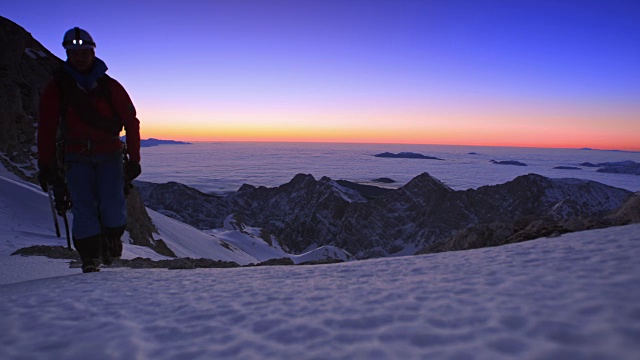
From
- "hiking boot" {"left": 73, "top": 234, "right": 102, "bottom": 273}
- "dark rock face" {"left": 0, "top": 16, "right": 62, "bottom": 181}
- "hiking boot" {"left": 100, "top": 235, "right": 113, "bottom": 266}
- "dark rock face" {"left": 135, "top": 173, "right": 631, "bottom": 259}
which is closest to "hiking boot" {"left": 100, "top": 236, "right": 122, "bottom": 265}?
"hiking boot" {"left": 100, "top": 235, "right": 113, "bottom": 266}

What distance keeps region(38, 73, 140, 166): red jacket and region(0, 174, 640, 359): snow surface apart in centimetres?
171

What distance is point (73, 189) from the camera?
15.7 feet

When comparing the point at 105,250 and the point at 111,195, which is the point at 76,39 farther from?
the point at 105,250

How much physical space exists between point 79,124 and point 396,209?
492 ft

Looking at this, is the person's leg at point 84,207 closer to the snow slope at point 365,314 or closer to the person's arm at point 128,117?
the person's arm at point 128,117

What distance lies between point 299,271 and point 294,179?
637 ft

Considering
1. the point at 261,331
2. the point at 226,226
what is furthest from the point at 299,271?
the point at 226,226

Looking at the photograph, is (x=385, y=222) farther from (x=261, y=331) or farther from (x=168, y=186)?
(x=261, y=331)

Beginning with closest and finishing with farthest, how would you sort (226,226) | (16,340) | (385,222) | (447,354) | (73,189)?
(447,354) → (16,340) → (73,189) → (226,226) → (385,222)

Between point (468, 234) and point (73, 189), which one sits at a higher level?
point (73, 189)

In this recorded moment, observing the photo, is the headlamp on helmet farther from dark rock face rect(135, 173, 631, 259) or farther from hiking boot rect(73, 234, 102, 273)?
dark rock face rect(135, 173, 631, 259)

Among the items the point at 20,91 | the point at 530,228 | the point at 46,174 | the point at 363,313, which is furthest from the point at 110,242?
the point at 20,91

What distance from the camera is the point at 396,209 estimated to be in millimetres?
150125

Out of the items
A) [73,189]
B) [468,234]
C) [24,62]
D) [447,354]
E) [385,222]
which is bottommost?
[385,222]
